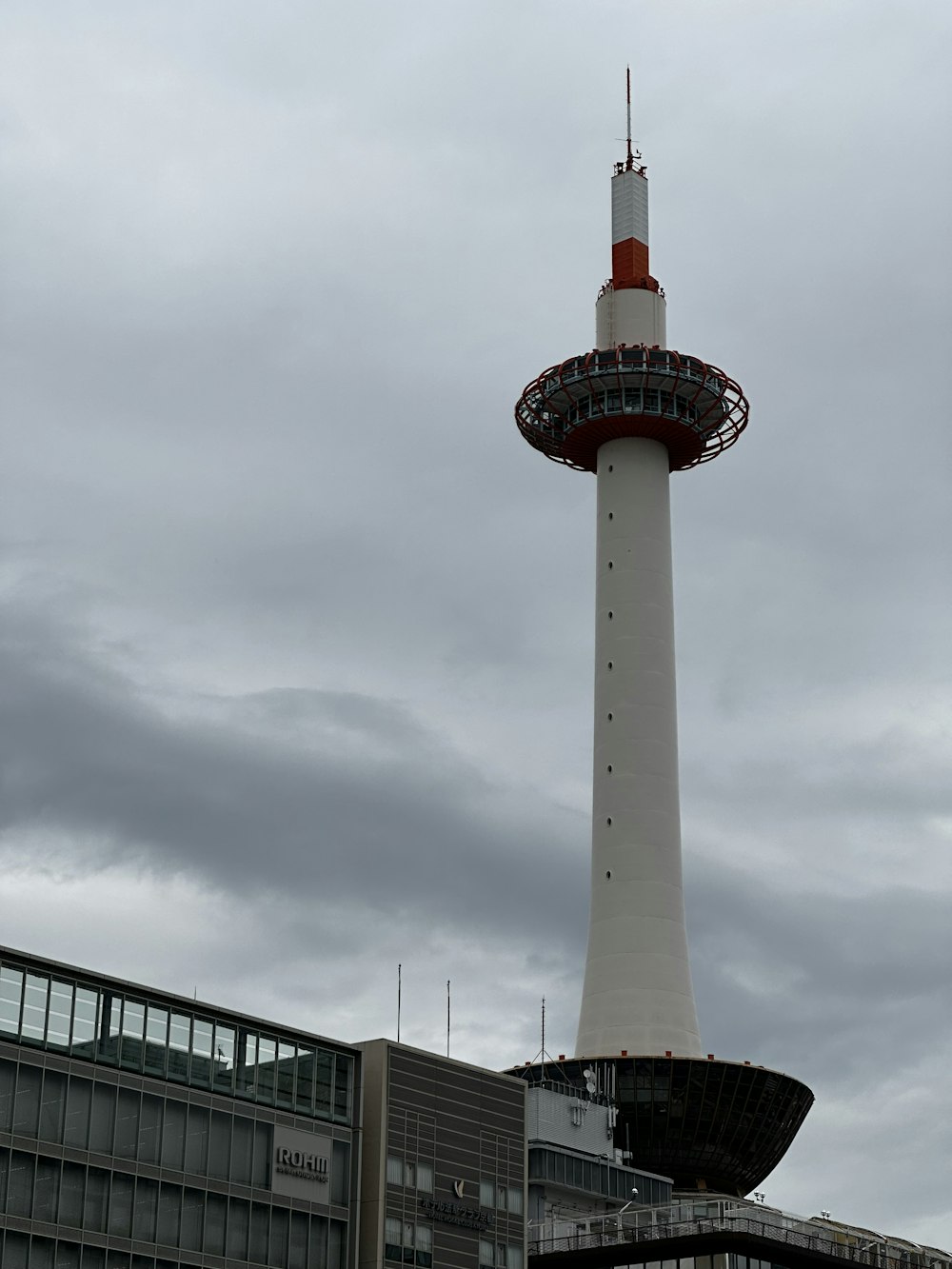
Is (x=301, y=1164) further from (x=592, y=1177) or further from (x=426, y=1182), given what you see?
(x=592, y=1177)

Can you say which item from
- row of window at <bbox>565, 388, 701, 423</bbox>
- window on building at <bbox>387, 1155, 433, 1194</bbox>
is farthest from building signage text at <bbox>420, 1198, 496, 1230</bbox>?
row of window at <bbox>565, 388, 701, 423</bbox>

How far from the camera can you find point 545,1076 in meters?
128

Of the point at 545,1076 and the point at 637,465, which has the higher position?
the point at 637,465

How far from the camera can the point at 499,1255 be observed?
9675 centimetres

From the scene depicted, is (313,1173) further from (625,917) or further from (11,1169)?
(625,917)

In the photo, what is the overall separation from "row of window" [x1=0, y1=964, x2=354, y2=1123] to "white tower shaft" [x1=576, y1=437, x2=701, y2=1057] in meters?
41.3

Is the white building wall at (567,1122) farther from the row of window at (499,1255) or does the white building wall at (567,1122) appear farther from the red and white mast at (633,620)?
the row of window at (499,1255)

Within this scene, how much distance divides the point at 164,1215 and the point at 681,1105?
50.2 meters

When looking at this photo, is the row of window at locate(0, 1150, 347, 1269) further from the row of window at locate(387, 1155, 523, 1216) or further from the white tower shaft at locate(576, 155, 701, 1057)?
the white tower shaft at locate(576, 155, 701, 1057)

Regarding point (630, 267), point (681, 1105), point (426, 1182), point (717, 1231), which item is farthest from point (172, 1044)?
point (630, 267)

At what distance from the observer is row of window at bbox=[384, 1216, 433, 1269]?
91125mm

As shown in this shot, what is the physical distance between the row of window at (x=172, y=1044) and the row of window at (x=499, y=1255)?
985 cm

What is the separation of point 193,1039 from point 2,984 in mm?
10438

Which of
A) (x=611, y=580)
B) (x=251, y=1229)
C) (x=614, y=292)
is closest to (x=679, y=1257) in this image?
(x=251, y=1229)
